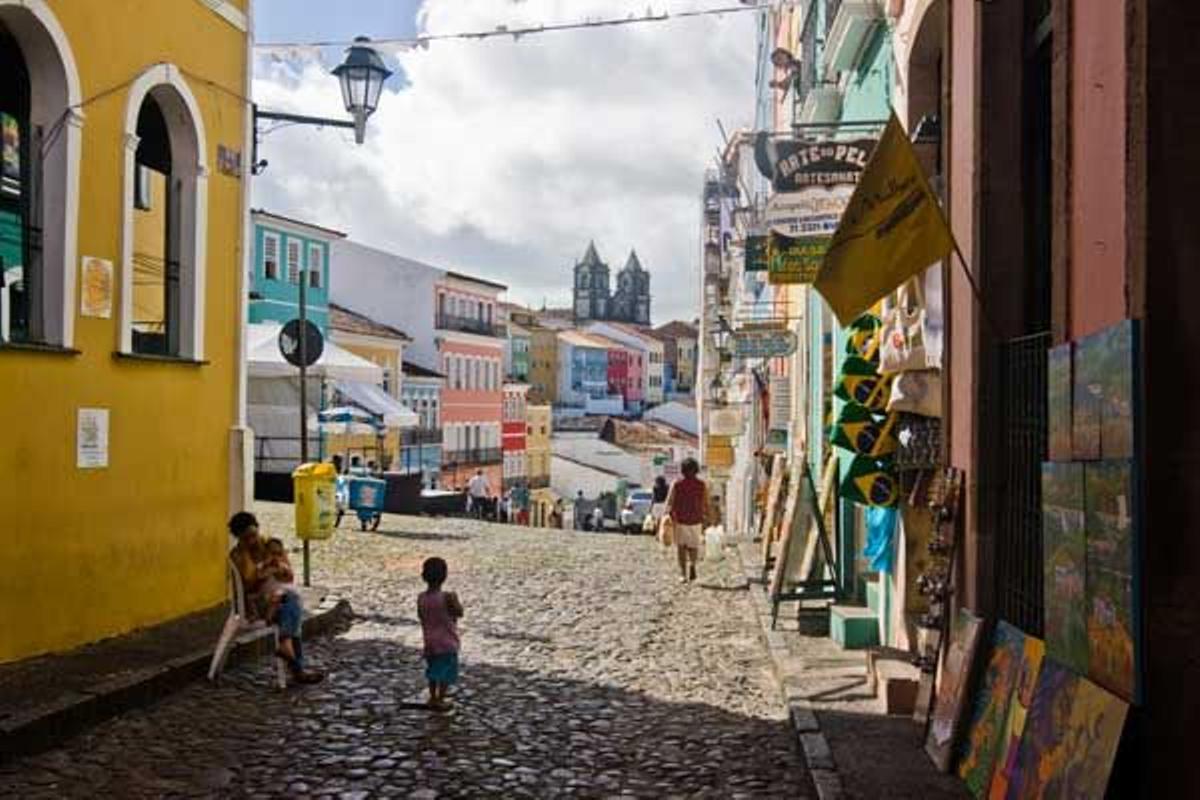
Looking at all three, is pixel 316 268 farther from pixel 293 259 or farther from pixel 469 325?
pixel 469 325

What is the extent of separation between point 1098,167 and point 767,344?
14.8m

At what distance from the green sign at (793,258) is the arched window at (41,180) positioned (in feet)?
18.3

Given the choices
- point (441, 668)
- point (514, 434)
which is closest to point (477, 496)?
point (441, 668)

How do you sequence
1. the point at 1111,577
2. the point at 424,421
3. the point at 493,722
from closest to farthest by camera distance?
the point at 1111,577
the point at 493,722
the point at 424,421

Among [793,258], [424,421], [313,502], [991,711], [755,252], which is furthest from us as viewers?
[424,421]

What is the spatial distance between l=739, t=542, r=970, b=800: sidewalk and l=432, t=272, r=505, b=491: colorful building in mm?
49712

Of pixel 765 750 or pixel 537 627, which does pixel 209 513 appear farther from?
pixel 765 750

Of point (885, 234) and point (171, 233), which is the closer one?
point (885, 234)

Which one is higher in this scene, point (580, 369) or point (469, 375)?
point (580, 369)

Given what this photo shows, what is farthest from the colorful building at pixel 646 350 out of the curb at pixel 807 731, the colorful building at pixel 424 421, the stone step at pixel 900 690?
the stone step at pixel 900 690

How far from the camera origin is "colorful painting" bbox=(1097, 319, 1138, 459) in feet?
15.1

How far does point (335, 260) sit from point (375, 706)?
171ft

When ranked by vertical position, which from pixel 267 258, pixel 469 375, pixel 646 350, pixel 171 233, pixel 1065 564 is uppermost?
pixel 646 350

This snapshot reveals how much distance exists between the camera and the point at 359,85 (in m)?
13.2
